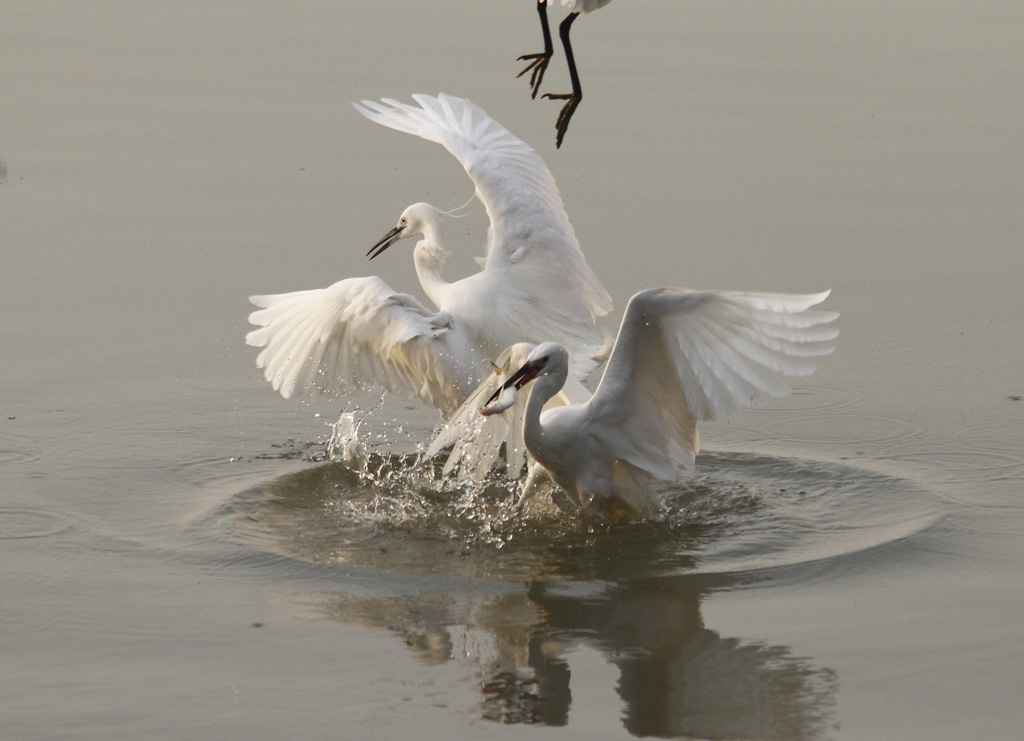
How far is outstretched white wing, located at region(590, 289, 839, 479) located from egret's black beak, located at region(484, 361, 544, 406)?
27cm

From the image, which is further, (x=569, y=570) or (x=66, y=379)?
(x=66, y=379)

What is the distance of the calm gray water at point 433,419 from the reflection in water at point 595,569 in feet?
0.06

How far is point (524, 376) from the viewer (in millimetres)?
6195

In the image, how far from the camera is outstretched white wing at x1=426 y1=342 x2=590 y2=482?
655 cm

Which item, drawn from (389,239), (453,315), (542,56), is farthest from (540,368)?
(389,239)

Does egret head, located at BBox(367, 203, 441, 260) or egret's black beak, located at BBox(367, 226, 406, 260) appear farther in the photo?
egret's black beak, located at BBox(367, 226, 406, 260)

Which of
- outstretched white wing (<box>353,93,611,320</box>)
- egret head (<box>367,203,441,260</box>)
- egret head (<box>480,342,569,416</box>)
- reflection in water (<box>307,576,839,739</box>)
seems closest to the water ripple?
reflection in water (<box>307,576,839,739</box>)

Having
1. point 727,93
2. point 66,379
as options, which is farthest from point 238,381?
point 727,93

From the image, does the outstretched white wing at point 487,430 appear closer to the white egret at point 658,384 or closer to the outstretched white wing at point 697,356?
the white egret at point 658,384

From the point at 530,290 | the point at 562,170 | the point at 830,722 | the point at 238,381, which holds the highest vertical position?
the point at 562,170

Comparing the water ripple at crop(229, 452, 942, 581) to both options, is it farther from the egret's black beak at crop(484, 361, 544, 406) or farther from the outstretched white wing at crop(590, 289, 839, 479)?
the egret's black beak at crop(484, 361, 544, 406)

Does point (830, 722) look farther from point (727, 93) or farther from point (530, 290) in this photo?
point (727, 93)

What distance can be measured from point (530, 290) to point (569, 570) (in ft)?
6.22

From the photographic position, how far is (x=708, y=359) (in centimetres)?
576
